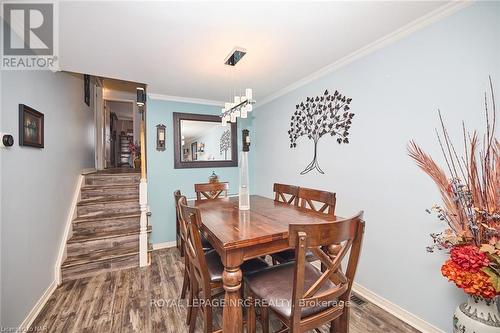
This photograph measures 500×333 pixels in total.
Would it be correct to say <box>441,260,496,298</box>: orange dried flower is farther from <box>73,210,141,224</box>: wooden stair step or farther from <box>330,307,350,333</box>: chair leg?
<box>73,210,141,224</box>: wooden stair step

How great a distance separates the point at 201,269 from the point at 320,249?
0.76 m

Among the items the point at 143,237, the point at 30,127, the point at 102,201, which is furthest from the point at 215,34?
the point at 102,201

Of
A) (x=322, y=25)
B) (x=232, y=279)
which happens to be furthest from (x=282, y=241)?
(x=322, y=25)

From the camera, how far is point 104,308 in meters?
1.91

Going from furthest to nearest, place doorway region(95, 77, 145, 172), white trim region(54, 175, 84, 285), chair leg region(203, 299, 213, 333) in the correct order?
doorway region(95, 77, 145, 172) < white trim region(54, 175, 84, 285) < chair leg region(203, 299, 213, 333)

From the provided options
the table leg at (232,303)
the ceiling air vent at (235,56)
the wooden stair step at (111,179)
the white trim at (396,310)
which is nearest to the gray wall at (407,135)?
the white trim at (396,310)

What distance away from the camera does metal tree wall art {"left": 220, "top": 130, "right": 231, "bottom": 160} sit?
3.83 meters

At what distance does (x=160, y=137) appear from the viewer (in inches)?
130

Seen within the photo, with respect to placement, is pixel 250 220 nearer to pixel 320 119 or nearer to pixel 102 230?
pixel 320 119

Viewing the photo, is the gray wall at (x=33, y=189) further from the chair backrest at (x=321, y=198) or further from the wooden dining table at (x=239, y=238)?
the chair backrest at (x=321, y=198)

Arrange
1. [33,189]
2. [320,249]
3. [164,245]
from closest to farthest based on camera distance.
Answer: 1. [320,249]
2. [33,189]
3. [164,245]

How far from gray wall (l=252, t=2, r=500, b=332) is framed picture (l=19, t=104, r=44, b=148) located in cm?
288

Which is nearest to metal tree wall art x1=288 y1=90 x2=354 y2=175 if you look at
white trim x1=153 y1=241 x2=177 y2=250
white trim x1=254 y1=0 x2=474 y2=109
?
white trim x1=254 y1=0 x2=474 y2=109

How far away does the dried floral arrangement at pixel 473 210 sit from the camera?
1093 mm
